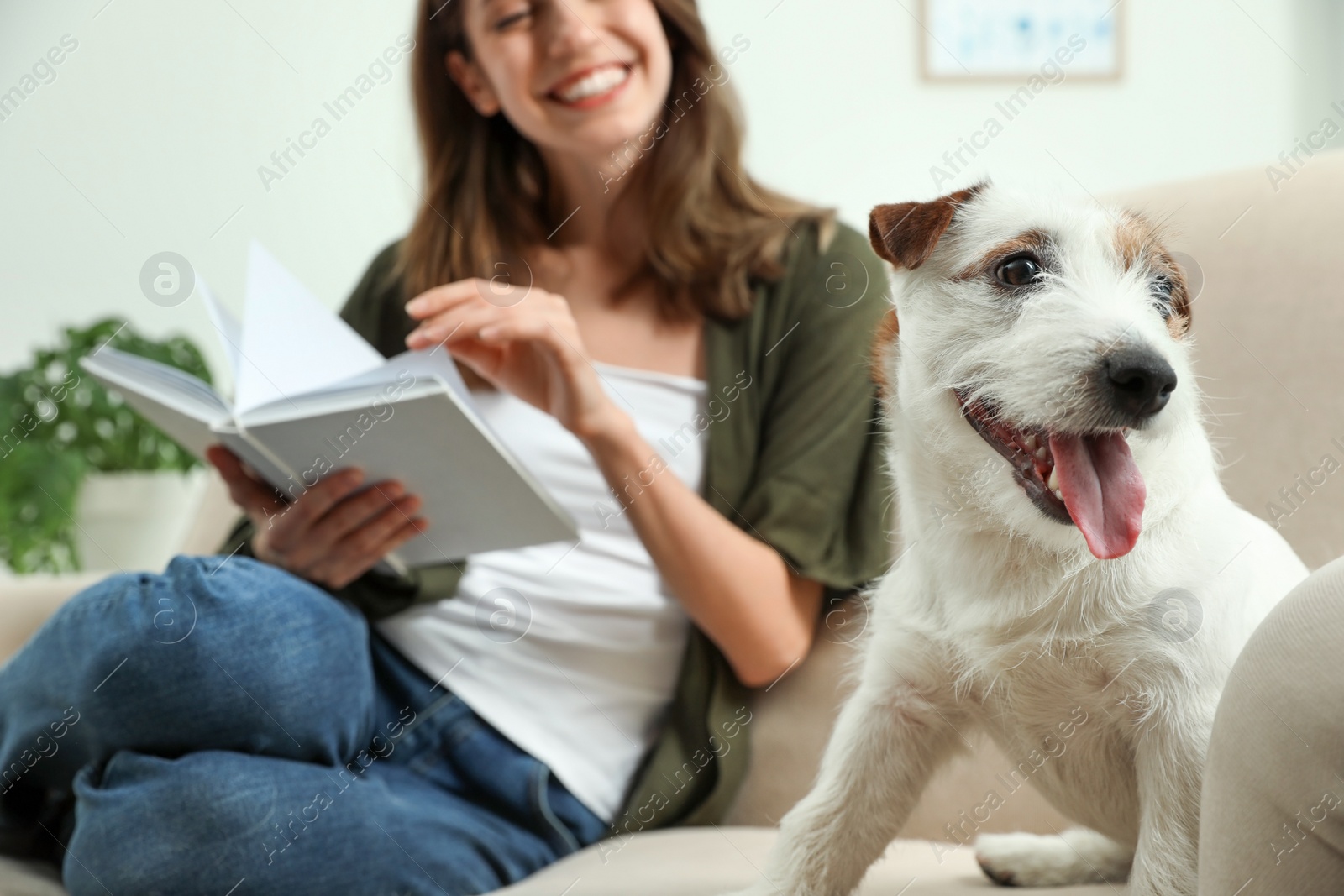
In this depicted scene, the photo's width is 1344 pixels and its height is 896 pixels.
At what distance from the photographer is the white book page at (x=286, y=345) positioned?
0.95 m

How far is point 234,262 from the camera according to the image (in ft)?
7.97

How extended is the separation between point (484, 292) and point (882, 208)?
1.58 feet

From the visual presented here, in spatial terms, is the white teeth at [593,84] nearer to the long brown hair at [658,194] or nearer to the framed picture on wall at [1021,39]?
the long brown hair at [658,194]

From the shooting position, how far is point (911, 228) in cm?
62

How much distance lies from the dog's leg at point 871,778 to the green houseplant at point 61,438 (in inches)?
73.7

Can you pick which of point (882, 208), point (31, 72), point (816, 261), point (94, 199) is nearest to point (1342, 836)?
point (882, 208)

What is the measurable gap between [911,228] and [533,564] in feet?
2.30

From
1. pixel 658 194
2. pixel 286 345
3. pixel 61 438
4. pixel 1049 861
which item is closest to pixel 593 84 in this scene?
pixel 658 194

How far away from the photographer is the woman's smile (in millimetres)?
1189

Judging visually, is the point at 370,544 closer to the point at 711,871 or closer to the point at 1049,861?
the point at 711,871

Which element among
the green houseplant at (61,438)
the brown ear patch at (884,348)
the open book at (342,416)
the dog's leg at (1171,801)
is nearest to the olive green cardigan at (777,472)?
the open book at (342,416)

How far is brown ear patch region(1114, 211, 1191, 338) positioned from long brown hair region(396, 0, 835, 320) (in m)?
0.66

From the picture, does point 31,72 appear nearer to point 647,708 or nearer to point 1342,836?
point 647,708

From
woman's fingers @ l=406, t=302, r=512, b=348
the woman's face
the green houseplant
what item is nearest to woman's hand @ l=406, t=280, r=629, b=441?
woman's fingers @ l=406, t=302, r=512, b=348
